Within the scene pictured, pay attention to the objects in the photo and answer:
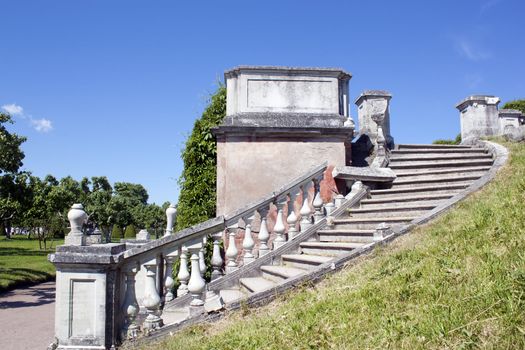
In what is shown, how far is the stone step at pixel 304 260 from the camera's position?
591 centimetres

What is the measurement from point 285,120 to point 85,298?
5443 mm

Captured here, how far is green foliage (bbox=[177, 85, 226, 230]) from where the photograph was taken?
894cm

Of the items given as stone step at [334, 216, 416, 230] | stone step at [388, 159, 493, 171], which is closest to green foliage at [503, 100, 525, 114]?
stone step at [388, 159, 493, 171]

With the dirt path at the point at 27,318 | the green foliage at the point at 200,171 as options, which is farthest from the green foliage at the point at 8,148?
the green foliage at the point at 200,171

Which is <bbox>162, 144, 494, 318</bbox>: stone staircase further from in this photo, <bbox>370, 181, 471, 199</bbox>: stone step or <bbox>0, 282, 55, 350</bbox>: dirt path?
<bbox>0, 282, 55, 350</bbox>: dirt path

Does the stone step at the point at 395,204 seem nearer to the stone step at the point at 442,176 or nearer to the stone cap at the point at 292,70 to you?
the stone step at the point at 442,176

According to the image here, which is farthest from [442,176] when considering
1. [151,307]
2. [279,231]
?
[151,307]

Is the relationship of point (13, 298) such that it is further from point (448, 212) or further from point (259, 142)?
point (448, 212)

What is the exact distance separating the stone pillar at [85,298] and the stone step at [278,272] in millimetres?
2335

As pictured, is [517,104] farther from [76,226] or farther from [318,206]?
[76,226]

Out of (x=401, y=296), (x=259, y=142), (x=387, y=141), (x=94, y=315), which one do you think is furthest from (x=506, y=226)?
(x=387, y=141)

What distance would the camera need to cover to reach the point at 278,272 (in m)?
6.01

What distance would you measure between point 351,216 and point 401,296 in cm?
407

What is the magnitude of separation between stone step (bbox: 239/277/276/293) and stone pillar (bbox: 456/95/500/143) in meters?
9.62
